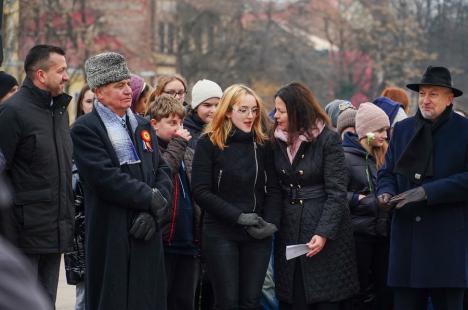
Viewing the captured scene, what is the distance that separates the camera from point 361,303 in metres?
6.98

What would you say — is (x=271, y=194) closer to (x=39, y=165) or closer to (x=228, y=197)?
(x=228, y=197)

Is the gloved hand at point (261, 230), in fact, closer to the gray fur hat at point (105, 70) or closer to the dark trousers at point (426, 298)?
the dark trousers at point (426, 298)

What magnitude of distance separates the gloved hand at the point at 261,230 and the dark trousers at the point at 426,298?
3.17 ft

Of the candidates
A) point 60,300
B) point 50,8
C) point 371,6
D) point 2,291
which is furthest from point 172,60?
point 2,291

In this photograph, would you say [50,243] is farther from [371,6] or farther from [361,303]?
[371,6]

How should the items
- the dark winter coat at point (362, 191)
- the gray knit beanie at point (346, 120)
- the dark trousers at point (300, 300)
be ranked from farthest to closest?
the gray knit beanie at point (346, 120), the dark winter coat at point (362, 191), the dark trousers at point (300, 300)

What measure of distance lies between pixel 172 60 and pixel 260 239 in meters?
41.4

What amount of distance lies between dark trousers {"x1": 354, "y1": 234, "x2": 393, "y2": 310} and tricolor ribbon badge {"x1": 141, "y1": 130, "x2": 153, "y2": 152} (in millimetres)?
2046

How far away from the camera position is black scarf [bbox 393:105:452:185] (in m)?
6.08

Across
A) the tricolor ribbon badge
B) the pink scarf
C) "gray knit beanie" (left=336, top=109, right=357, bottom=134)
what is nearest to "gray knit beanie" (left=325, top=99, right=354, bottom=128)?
"gray knit beanie" (left=336, top=109, right=357, bottom=134)

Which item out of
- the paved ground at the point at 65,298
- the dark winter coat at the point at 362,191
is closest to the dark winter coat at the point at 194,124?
the dark winter coat at the point at 362,191

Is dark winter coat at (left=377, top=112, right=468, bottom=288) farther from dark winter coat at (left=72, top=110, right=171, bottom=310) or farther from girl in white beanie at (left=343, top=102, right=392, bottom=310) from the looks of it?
dark winter coat at (left=72, top=110, right=171, bottom=310)

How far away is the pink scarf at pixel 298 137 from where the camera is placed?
6352 mm

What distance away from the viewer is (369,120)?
7188mm
